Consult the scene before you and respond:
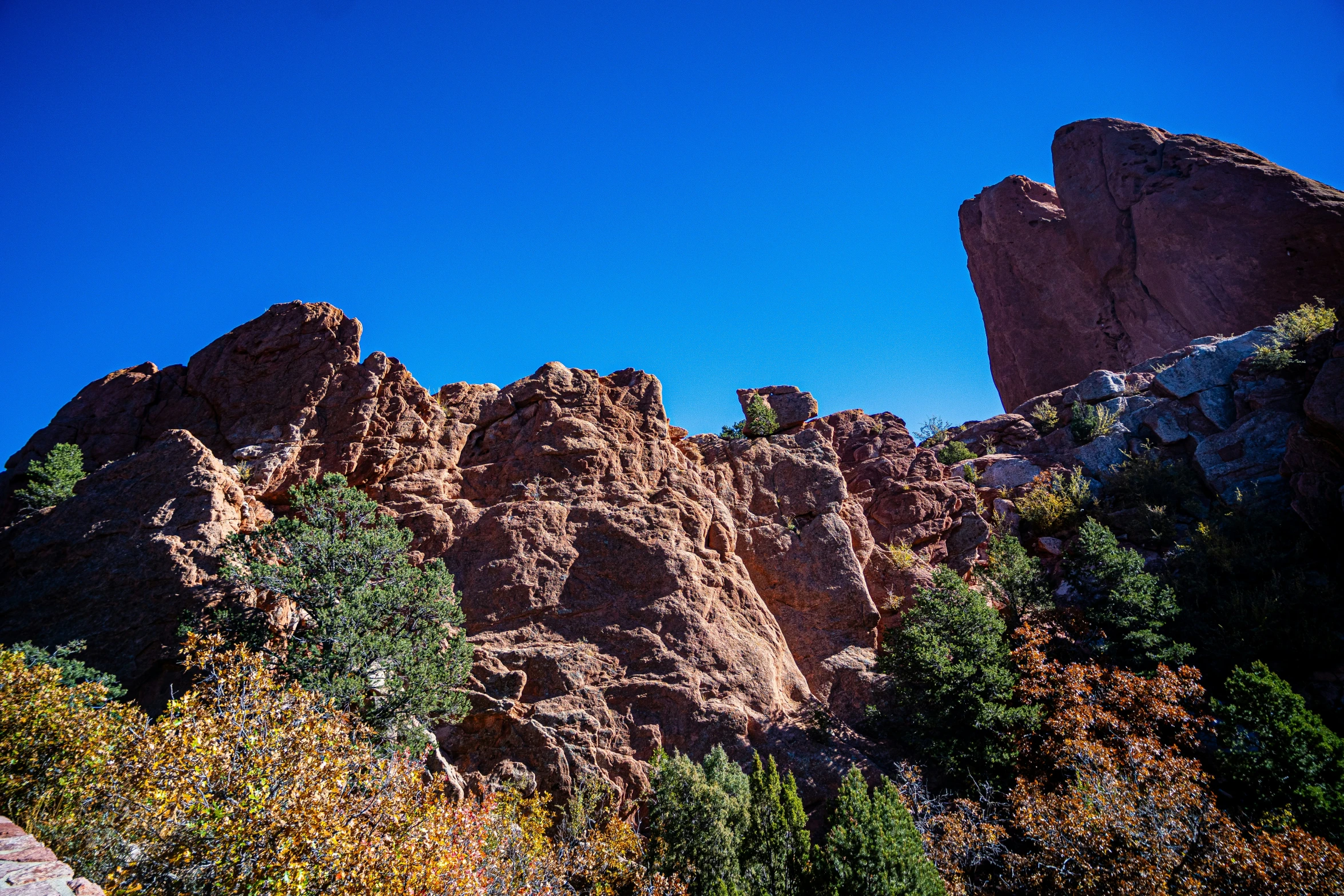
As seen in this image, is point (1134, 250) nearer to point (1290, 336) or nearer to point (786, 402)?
point (1290, 336)

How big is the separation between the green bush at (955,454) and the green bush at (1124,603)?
1075 centimetres

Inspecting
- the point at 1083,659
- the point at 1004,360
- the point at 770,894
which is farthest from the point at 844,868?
the point at 1004,360

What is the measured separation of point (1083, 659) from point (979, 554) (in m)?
7.45

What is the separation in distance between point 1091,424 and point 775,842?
85.9 ft

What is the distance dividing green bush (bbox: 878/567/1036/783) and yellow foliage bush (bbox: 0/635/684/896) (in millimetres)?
8541

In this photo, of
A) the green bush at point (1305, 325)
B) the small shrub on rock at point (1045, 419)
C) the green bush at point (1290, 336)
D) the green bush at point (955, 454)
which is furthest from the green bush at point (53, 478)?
the green bush at point (1305, 325)

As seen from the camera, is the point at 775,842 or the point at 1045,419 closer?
the point at 775,842

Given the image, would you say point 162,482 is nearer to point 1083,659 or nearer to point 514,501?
point 514,501

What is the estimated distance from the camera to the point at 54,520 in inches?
691

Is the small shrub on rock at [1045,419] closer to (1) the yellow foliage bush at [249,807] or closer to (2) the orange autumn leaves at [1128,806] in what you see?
(2) the orange autumn leaves at [1128,806]

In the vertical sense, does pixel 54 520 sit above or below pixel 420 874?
above

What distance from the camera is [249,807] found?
8719mm

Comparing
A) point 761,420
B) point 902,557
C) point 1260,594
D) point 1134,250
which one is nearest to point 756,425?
point 761,420

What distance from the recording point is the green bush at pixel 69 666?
1455cm
